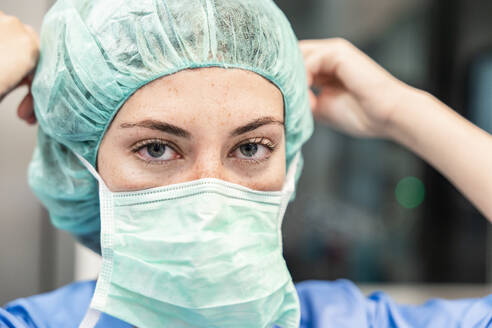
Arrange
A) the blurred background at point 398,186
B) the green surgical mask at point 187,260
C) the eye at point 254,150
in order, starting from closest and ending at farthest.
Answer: the green surgical mask at point 187,260 → the eye at point 254,150 → the blurred background at point 398,186

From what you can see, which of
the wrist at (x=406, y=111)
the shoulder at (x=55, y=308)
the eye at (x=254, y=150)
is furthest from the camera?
the wrist at (x=406, y=111)

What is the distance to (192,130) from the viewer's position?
0.93 metres

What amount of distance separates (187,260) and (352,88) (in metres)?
0.73

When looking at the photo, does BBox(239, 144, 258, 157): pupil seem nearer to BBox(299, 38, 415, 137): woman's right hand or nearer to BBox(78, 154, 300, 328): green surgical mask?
BBox(78, 154, 300, 328): green surgical mask

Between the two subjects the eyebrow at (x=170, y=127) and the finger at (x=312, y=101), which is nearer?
the eyebrow at (x=170, y=127)

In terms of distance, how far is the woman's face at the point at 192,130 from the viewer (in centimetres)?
93

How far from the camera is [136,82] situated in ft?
3.08

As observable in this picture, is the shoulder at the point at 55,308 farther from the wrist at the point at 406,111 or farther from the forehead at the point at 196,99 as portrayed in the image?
the wrist at the point at 406,111

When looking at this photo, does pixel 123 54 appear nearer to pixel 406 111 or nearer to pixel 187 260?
pixel 187 260

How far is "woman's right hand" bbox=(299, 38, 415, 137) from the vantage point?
1.30 metres

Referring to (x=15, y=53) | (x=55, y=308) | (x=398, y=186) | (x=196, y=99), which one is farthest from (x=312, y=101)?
(x=398, y=186)

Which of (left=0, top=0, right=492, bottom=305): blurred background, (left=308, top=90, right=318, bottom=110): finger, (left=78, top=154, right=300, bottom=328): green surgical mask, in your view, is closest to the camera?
(left=78, top=154, right=300, bottom=328): green surgical mask

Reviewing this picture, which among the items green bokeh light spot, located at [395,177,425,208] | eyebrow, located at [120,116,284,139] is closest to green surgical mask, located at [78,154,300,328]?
eyebrow, located at [120,116,284,139]

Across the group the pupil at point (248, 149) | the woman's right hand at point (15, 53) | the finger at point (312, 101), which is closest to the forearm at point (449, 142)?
the finger at point (312, 101)
